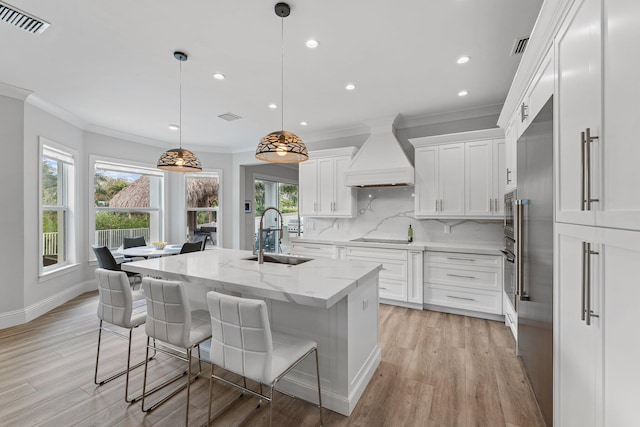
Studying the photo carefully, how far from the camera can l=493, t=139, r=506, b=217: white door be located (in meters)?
3.49

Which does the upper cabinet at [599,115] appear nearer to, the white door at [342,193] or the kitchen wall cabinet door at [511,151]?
the kitchen wall cabinet door at [511,151]

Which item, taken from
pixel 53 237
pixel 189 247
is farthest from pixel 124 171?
pixel 189 247

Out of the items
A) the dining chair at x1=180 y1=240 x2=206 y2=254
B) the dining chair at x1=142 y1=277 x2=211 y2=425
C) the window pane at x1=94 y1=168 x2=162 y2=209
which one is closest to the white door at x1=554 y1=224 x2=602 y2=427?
the dining chair at x1=142 y1=277 x2=211 y2=425

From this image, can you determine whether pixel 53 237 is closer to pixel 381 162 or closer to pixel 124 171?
pixel 124 171

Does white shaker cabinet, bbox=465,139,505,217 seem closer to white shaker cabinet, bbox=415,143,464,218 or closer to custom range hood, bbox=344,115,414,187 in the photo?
white shaker cabinet, bbox=415,143,464,218

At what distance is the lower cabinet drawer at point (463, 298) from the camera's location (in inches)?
136

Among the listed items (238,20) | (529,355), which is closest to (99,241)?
(238,20)

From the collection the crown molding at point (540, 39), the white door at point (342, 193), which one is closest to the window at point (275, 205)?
the white door at point (342, 193)

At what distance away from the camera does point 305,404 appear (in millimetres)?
2002

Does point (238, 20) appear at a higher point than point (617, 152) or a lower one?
higher

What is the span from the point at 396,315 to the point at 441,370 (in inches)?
49.8

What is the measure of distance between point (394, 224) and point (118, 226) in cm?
509

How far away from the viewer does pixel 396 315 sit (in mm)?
3682

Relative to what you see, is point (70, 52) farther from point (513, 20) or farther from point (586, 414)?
point (586, 414)
